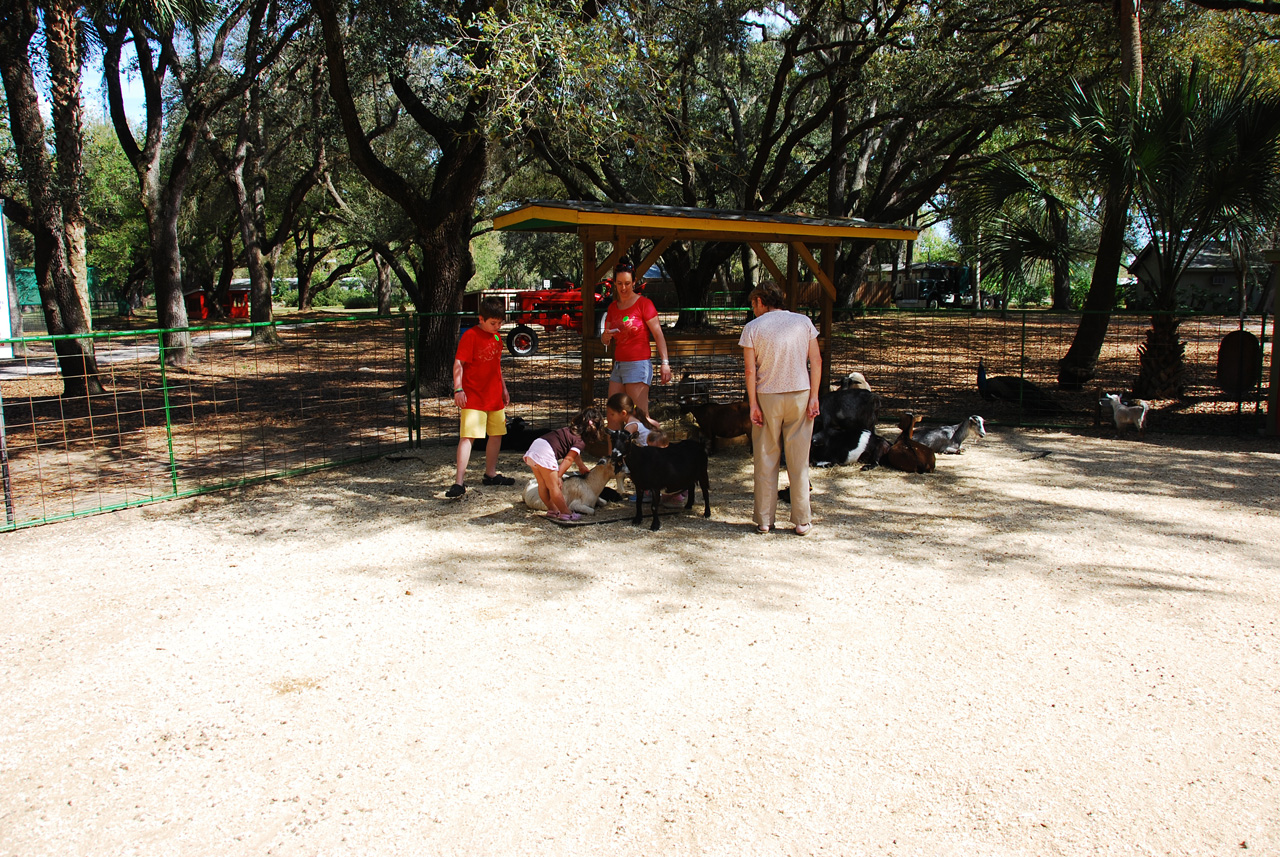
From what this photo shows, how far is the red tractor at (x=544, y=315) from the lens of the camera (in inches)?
733

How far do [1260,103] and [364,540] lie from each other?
10.0 metres

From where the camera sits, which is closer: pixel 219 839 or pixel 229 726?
pixel 219 839

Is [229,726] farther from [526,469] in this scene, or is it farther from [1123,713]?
[526,469]

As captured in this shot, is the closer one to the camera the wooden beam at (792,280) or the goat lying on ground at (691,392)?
the goat lying on ground at (691,392)

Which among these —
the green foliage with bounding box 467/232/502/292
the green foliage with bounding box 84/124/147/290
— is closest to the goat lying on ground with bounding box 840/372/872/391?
the green foliage with bounding box 84/124/147/290

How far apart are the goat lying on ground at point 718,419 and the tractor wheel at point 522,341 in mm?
10225

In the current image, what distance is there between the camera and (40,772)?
317cm

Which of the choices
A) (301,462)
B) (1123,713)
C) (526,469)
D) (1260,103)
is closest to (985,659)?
(1123,713)

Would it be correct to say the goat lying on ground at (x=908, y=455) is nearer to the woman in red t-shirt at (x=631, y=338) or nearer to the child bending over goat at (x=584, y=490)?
the woman in red t-shirt at (x=631, y=338)

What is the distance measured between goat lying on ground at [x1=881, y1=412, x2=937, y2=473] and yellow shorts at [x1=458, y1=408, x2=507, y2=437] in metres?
3.54

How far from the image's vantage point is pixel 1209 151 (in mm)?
9406

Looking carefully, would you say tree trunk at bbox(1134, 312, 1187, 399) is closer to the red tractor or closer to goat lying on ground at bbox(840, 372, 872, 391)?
goat lying on ground at bbox(840, 372, 872, 391)

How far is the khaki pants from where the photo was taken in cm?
567

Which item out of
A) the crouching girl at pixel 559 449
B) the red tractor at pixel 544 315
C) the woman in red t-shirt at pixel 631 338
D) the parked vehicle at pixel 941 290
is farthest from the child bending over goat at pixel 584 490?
the parked vehicle at pixel 941 290
